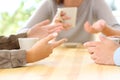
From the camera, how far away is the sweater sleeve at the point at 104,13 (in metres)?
2.17

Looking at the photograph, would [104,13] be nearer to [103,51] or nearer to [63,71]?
[103,51]

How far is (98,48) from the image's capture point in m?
1.31

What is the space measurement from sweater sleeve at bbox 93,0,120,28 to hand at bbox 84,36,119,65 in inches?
34.1

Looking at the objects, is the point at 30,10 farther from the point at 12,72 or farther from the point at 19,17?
the point at 12,72

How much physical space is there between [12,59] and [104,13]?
116 cm

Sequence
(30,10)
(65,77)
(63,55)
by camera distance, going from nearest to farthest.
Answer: (65,77), (63,55), (30,10)

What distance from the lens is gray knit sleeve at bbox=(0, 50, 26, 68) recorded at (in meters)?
1.21

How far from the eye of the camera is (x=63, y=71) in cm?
113

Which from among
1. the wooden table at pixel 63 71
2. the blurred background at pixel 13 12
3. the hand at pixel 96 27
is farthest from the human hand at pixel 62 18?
the blurred background at pixel 13 12

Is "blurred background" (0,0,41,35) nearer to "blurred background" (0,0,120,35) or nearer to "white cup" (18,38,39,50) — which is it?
"blurred background" (0,0,120,35)

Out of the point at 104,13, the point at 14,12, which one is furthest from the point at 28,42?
the point at 14,12

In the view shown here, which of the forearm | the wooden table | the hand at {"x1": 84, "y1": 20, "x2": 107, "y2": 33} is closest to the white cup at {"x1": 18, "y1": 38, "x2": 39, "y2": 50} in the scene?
the wooden table

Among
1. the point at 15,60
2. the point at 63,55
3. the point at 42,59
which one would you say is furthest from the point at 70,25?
the point at 15,60

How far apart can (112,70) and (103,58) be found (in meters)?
0.13
